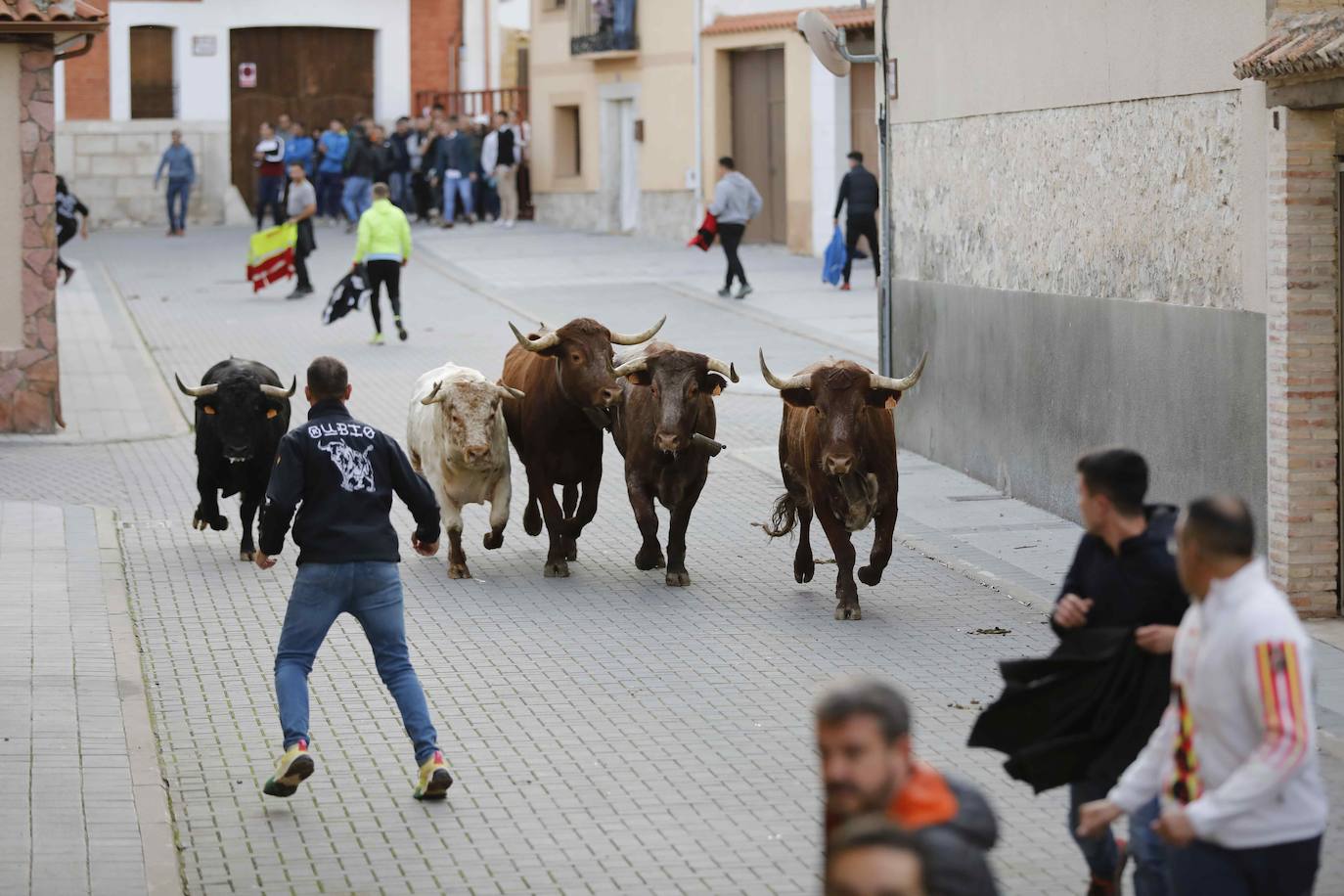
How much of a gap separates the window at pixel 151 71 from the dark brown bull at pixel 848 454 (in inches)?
1358

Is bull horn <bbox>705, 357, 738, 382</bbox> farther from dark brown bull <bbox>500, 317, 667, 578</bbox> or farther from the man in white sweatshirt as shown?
the man in white sweatshirt

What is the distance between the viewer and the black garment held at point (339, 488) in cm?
848

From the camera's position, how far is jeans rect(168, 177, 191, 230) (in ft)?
136

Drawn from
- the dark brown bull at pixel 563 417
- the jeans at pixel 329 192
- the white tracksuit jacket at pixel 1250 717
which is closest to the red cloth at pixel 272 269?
the jeans at pixel 329 192

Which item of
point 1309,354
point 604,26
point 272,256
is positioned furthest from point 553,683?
point 604,26

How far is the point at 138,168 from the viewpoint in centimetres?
4406

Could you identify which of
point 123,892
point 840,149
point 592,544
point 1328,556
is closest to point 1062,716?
point 123,892

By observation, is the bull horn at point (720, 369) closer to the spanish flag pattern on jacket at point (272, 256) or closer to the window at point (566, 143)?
the spanish flag pattern on jacket at point (272, 256)

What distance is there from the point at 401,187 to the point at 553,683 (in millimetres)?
A: 32431

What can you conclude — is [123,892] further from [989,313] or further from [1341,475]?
[989,313]

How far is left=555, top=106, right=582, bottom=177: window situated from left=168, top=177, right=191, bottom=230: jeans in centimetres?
720

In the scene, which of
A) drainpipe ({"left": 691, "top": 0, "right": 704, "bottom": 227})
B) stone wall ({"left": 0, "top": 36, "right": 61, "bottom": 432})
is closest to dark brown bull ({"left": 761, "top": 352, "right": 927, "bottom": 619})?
stone wall ({"left": 0, "top": 36, "right": 61, "bottom": 432})

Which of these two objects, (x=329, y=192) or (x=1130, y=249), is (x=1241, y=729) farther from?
(x=329, y=192)

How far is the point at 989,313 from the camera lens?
16.8 m
